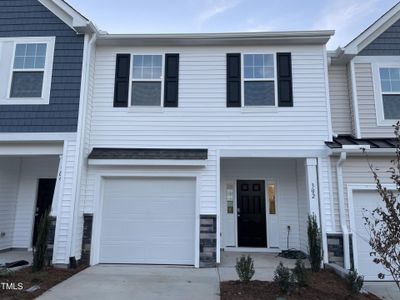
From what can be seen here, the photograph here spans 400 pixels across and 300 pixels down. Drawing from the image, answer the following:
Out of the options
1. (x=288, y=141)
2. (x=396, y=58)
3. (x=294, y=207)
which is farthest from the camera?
(x=294, y=207)

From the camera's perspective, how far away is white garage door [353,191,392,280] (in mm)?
7398

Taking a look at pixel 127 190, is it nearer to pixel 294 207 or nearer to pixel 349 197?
pixel 294 207

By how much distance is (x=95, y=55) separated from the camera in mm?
8398

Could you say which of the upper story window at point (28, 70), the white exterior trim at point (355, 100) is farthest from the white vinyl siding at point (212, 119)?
the upper story window at point (28, 70)

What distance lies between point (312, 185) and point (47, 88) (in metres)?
7.18

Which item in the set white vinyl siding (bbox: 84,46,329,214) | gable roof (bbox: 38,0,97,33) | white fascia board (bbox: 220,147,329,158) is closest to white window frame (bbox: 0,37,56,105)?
gable roof (bbox: 38,0,97,33)

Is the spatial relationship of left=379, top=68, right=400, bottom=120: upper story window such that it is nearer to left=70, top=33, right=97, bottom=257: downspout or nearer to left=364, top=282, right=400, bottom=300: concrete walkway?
left=364, top=282, right=400, bottom=300: concrete walkway

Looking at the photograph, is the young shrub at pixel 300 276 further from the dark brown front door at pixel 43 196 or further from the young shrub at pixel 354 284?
the dark brown front door at pixel 43 196

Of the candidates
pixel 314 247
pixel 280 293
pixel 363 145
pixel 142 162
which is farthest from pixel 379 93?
pixel 142 162

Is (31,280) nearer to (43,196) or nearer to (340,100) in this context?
(43,196)

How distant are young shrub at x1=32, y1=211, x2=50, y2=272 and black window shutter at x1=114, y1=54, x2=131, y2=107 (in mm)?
3397

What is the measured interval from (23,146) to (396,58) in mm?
10337

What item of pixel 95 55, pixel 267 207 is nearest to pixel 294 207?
pixel 267 207

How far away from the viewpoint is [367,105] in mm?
8375
